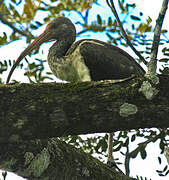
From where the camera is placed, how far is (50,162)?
344 cm

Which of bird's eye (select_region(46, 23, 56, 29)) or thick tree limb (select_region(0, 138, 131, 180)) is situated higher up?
bird's eye (select_region(46, 23, 56, 29))

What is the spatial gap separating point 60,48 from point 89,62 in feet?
3.66

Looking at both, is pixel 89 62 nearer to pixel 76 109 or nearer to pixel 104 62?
pixel 104 62

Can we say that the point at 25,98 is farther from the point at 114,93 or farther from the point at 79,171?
the point at 79,171

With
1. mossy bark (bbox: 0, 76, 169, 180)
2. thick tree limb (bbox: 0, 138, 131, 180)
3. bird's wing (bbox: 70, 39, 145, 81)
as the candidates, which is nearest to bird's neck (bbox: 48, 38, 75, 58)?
bird's wing (bbox: 70, 39, 145, 81)

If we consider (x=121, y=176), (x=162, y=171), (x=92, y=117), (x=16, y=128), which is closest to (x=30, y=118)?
(x=16, y=128)

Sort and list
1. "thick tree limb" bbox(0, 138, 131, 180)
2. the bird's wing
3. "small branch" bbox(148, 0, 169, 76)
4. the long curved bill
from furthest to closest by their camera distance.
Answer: the long curved bill < the bird's wing < "thick tree limb" bbox(0, 138, 131, 180) < "small branch" bbox(148, 0, 169, 76)

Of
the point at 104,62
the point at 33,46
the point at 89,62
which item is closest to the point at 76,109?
the point at 89,62

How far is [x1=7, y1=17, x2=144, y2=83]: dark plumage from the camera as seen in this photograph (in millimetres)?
5297

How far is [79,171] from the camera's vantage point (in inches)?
140

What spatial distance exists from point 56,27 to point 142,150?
9.21 feet

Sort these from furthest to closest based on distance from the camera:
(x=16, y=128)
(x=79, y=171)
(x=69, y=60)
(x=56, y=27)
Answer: (x=56, y=27)
(x=69, y=60)
(x=79, y=171)
(x=16, y=128)

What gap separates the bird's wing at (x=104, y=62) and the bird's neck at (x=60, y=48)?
0.45 metres

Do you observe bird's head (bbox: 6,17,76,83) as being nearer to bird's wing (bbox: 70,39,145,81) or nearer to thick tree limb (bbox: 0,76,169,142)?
bird's wing (bbox: 70,39,145,81)
